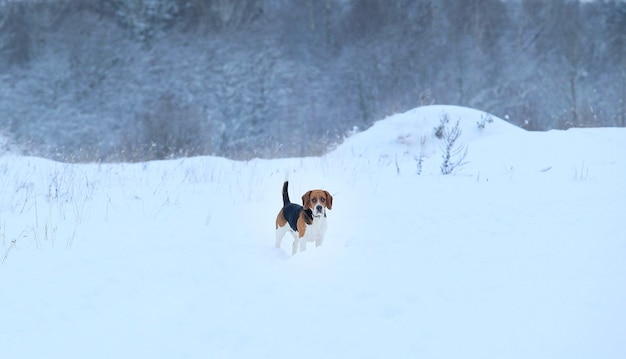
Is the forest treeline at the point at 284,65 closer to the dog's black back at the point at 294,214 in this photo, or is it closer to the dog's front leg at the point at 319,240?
the dog's black back at the point at 294,214

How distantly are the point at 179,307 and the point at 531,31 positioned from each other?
26114 mm

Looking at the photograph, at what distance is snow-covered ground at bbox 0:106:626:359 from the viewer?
235 centimetres

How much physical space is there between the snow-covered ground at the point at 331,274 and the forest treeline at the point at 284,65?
16413 millimetres

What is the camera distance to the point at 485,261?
3338mm

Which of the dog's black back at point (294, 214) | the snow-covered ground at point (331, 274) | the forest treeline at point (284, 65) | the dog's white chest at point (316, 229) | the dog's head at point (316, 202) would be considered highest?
the forest treeline at point (284, 65)

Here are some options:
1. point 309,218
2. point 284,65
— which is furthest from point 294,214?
point 284,65

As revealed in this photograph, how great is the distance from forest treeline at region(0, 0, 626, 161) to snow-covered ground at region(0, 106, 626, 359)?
1641cm

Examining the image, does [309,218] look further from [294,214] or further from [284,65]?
[284,65]

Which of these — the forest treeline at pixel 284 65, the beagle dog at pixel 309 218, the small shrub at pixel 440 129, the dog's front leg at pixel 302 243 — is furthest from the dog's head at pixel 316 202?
the forest treeline at pixel 284 65

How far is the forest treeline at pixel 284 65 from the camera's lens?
73.5 ft

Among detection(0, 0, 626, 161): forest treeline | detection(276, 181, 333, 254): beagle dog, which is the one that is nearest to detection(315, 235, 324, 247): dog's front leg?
detection(276, 181, 333, 254): beagle dog

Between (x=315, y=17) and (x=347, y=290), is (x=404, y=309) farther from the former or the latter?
(x=315, y=17)

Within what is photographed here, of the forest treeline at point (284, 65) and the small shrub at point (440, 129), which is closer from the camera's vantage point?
the small shrub at point (440, 129)

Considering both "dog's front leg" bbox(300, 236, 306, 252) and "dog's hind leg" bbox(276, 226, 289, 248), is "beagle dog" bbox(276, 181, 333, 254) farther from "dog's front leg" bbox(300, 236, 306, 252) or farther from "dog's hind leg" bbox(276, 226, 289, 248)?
"dog's hind leg" bbox(276, 226, 289, 248)
